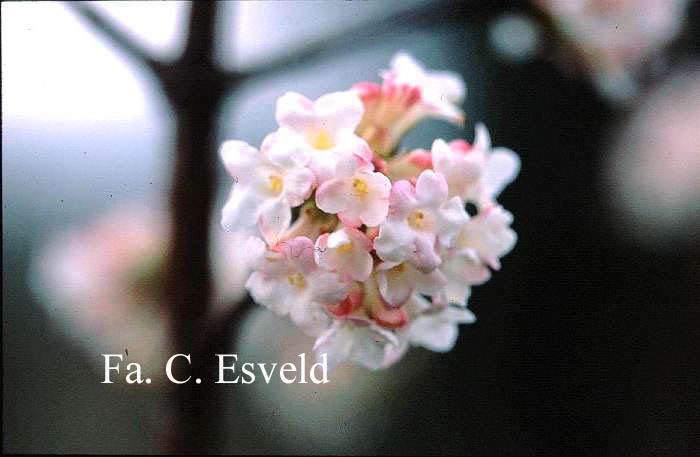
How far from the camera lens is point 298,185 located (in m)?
0.40

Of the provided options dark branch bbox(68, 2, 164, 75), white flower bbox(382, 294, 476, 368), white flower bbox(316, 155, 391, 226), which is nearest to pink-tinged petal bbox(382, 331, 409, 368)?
white flower bbox(382, 294, 476, 368)

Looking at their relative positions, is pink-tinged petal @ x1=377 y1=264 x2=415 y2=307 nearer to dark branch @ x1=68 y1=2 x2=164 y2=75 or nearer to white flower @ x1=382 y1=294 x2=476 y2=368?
white flower @ x1=382 y1=294 x2=476 y2=368

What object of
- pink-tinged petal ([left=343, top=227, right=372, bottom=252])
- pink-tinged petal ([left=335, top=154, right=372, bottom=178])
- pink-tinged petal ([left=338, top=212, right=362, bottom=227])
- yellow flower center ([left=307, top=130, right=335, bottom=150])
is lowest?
pink-tinged petal ([left=343, top=227, right=372, bottom=252])

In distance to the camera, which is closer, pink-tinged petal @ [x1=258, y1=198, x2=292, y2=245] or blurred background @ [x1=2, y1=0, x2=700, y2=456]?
pink-tinged petal @ [x1=258, y1=198, x2=292, y2=245]

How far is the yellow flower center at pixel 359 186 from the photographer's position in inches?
15.6

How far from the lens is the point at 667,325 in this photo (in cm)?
81

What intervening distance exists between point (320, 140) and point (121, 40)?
0.24 m

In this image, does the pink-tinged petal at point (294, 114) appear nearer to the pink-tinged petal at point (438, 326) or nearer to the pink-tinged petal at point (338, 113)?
the pink-tinged petal at point (338, 113)

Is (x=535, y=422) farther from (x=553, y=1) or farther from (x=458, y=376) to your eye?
(x=553, y=1)

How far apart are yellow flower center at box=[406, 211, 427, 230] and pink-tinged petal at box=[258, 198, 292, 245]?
3.0 inches

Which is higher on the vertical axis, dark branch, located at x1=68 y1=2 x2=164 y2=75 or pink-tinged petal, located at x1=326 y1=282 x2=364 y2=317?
dark branch, located at x1=68 y1=2 x2=164 y2=75

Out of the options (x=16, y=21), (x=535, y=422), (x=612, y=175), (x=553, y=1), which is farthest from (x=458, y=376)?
(x=16, y=21)

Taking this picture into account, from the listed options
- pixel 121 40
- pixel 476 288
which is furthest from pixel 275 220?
pixel 476 288

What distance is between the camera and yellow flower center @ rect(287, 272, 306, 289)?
430 millimetres
